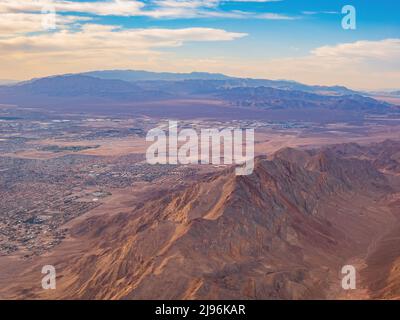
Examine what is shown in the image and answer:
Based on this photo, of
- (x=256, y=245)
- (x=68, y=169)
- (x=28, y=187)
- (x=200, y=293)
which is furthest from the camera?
(x=68, y=169)

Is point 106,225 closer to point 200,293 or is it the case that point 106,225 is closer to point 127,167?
point 200,293

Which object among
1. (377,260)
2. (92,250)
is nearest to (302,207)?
(377,260)

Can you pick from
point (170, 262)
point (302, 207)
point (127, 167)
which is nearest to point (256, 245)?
point (170, 262)

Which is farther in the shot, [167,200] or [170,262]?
[167,200]

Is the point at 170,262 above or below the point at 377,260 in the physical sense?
above
